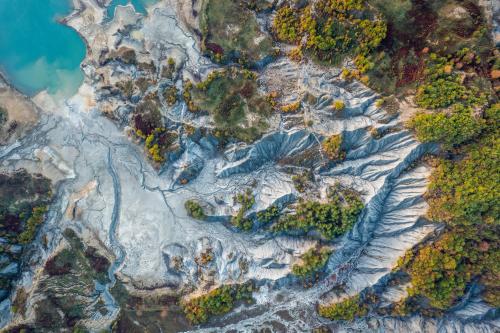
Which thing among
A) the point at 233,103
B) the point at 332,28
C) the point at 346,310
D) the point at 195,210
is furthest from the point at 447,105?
the point at 195,210

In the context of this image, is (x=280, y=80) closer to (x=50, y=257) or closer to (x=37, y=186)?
(x=37, y=186)

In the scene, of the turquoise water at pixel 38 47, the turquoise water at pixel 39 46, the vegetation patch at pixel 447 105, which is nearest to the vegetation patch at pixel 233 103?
the turquoise water at pixel 39 46

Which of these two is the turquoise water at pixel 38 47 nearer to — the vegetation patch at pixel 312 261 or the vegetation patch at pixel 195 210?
the vegetation patch at pixel 195 210

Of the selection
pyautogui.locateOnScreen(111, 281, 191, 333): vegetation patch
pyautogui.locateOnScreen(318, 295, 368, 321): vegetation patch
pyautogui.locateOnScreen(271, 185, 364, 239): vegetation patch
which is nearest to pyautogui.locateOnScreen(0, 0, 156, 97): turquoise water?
pyautogui.locateOnScreen(111, 281, 191, 333): vegetation patch

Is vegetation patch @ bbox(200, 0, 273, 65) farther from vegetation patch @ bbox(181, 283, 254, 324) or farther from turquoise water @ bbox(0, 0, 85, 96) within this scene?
vegetation patch @ bbox(181, 283, 254, 324)

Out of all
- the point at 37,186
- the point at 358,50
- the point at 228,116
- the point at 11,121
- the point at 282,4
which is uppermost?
the point at 282,4

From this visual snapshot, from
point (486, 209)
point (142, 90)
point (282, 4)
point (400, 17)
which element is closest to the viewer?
point (486, 209)

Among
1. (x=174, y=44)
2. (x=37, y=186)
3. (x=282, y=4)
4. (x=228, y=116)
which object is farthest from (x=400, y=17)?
(x=37, y=186)
